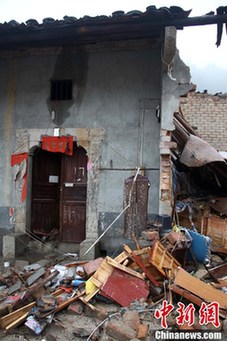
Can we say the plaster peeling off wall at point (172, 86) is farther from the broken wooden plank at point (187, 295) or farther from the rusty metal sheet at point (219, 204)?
the broken wooden plank at point (187, 295)

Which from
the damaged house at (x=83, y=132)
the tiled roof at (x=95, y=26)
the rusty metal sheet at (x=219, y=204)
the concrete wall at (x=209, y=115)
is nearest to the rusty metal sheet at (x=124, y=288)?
the damaged house at (x=83, y=132)

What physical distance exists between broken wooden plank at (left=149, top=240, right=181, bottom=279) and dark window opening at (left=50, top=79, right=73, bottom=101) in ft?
13.7

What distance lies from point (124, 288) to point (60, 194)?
11.7ft

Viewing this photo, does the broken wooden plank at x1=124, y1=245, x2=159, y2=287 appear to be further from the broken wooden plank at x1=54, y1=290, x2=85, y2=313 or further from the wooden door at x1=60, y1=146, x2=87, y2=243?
the wooden door at x1=60, y1=146, x2=87, y2=243

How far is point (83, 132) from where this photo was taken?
7398mm

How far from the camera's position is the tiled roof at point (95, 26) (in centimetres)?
572

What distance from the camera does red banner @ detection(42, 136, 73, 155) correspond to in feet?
24.3

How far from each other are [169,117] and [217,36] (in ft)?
6.01

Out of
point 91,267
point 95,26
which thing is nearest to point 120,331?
point 91,267

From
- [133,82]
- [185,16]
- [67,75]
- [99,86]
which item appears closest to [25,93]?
[67,75]

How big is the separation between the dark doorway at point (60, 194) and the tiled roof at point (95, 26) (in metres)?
2.60

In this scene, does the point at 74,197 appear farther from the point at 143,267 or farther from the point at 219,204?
the point at 219,204

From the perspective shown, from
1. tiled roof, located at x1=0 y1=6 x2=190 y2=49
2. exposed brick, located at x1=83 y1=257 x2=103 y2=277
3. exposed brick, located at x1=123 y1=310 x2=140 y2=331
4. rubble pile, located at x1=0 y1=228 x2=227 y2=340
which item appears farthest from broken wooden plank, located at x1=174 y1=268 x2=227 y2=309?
tiled roof, located at x1=0 y1=6 x2=190 y2=49

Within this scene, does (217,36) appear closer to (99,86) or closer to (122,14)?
(122,14)
